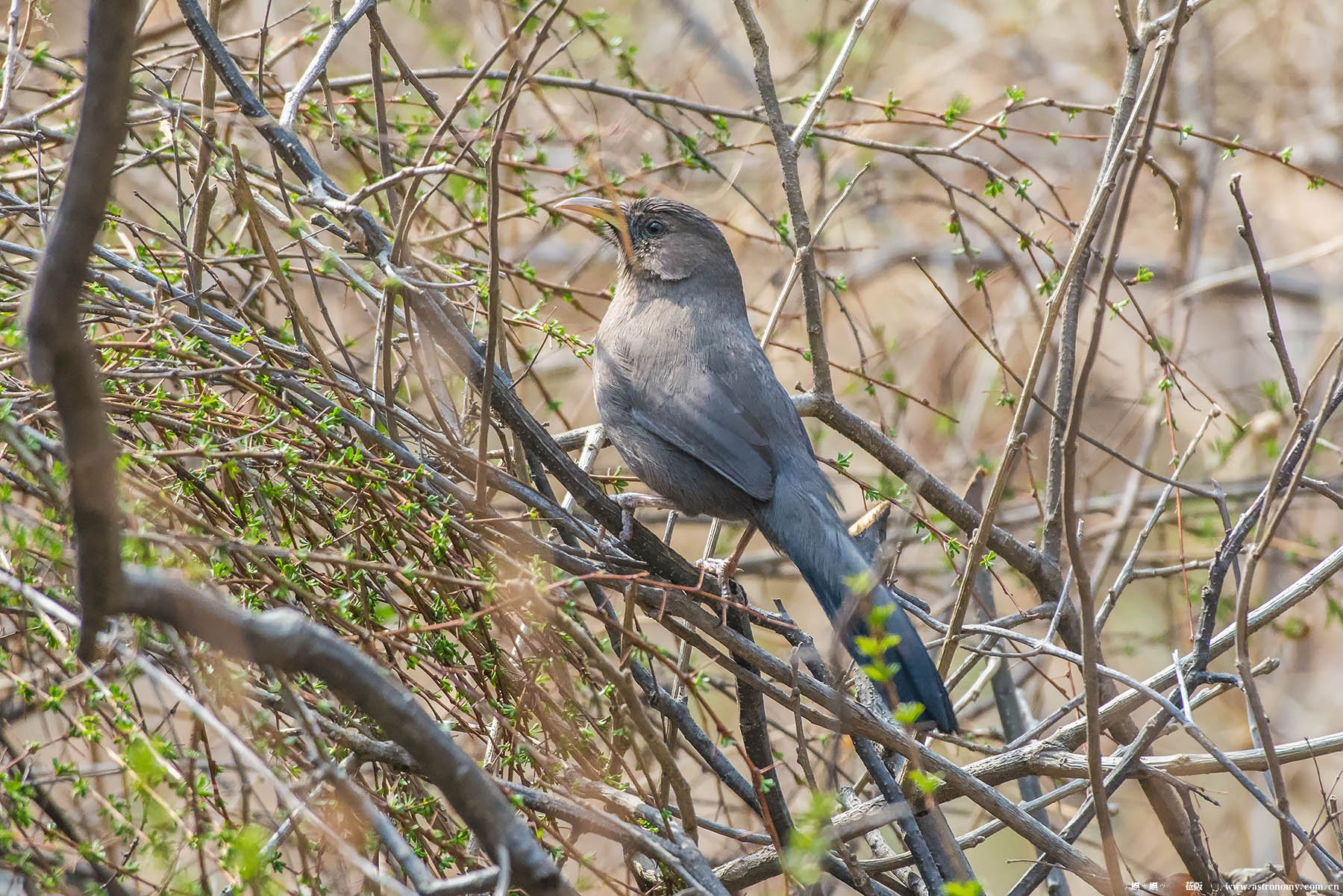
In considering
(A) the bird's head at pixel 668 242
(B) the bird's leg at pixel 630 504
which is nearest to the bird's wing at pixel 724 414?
(B) the bird's leg at pixel 630 504

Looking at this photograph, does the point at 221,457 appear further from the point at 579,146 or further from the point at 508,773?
the point at 579,146

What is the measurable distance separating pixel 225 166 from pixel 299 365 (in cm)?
91

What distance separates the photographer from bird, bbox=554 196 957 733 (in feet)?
12.8

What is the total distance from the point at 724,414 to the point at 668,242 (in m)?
0.98

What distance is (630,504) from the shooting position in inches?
153

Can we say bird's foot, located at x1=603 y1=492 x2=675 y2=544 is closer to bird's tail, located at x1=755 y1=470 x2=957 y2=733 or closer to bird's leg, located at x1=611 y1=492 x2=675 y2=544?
bird's leg, located at x1=611 y1=492 x2=675 y2=544

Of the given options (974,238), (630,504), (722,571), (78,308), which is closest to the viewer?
(78,308)

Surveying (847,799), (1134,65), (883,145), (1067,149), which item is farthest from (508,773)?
(1067,149)

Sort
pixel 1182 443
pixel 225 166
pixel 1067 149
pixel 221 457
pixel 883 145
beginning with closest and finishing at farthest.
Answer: pixel 221 457 < pixel 225 166 < pixel 883 145 < pixel 1182 443 < pixel 1067 149

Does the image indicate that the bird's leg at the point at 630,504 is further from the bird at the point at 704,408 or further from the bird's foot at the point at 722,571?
the bird's foot at the point at 722,571

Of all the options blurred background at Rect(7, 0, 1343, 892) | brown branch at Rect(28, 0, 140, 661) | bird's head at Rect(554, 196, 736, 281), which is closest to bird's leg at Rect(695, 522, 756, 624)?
blurred background at Rect(7, 0, 1343, 892)

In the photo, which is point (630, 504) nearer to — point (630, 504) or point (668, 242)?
point (630, 504)

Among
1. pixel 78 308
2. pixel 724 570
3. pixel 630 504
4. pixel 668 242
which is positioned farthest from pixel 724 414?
pixel 78 308

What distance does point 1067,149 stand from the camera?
9617mm
